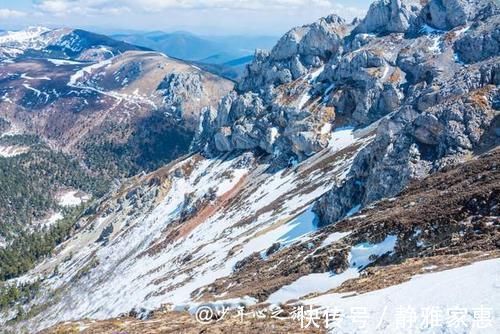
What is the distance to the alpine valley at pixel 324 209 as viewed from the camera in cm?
2872

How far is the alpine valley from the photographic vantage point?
28.7 meters

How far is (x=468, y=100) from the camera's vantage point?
60.8m

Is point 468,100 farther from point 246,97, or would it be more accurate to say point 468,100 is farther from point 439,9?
point 246,97

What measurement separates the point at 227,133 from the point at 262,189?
2123 inches

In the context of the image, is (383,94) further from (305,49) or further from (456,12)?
(305,49)

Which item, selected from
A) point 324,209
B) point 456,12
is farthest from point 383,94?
point 324,209

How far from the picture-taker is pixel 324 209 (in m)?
71.9

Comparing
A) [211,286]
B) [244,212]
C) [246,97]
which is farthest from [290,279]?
[246,97]

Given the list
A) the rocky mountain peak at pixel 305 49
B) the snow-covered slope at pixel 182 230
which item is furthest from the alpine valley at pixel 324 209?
the rocky mountain peak at pixel 305 49

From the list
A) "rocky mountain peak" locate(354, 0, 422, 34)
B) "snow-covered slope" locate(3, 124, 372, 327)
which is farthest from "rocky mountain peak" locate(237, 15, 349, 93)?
"snow-covered slope" locate(3, 124, 372, 327)

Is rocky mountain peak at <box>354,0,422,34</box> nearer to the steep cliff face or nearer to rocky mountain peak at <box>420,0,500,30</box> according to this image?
the steep cliff face

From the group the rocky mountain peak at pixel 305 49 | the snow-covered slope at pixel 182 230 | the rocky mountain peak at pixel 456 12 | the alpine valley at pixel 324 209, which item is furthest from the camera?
the rocky mountain peak at pixel 305 49

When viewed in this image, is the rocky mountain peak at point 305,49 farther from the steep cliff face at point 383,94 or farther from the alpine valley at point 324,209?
the alpine valley at point 324,209

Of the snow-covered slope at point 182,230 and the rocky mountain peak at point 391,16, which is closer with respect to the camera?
the snow-covered slope at point 182,230
